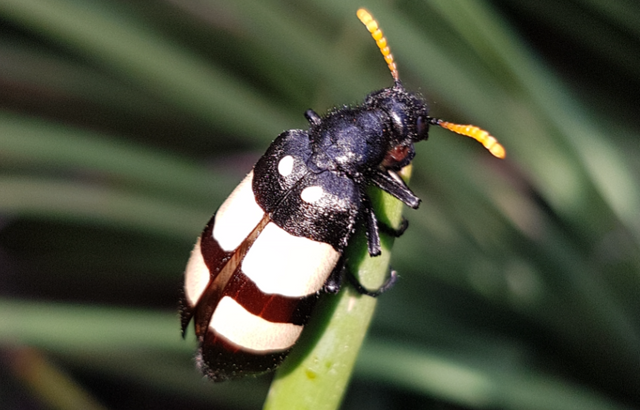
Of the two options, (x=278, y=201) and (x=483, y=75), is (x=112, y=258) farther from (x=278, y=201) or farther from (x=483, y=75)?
(x=483, y=75)

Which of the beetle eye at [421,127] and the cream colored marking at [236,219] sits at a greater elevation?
the beetle eye at [421,127]

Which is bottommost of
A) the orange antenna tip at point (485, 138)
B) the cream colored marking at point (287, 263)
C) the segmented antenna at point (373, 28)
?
the cream colored marking at point (287, 263)

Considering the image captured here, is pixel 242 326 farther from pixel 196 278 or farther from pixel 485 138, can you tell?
pixel 485 138

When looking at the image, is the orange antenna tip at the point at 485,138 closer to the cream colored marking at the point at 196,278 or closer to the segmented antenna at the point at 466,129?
the segmented antenna at the point at 466,129

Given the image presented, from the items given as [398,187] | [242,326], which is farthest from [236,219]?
[398,187]

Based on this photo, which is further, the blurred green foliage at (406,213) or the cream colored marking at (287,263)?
the blurred green foliage at (406,213)

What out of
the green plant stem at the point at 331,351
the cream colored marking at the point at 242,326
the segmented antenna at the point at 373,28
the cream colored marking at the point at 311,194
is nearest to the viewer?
the green plant stem at the point at 331,351

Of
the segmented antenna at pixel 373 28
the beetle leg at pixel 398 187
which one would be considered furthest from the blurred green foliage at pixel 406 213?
the beetle leg at pixel 398 187

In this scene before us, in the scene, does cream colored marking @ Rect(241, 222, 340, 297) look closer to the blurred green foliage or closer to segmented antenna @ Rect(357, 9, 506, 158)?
the blurred green foliage
